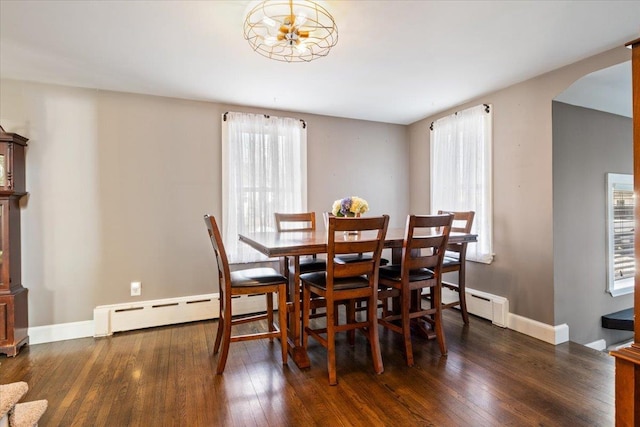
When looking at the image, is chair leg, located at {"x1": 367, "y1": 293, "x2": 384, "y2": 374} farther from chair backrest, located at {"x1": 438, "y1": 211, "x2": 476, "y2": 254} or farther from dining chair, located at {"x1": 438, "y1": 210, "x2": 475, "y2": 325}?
chair backrest, located at {"x1": 438, "y1": 211, "x2": 476, "y2": 254}

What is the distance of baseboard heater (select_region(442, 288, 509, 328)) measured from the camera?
10.1ft

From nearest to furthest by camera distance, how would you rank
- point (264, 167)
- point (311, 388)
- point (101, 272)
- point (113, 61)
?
point (311, 388) → point (113, 61) → point (101, 272) → point (264, 167)

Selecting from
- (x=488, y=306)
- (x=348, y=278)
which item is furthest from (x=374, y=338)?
(x=488, y=306)

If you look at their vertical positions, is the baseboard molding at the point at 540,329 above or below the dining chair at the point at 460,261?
below

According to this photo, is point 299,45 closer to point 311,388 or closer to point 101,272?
point 311,388

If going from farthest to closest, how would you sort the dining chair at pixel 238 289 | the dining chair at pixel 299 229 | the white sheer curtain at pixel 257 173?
the white sheer curtain at pixel 257 173 < the dining chair at pixel 299 229 < the dining chair at pixel 238 289

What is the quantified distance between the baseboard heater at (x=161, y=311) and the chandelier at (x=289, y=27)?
241 cm

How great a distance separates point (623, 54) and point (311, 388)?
3.07 m

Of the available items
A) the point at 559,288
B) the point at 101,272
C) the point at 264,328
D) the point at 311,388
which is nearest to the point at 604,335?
the point at 559,288

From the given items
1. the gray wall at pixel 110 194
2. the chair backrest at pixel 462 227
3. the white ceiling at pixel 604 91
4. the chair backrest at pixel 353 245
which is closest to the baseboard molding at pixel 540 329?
the chair backrest at pixel 462 227

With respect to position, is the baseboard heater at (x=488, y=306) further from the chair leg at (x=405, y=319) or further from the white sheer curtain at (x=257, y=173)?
the white sheer curtain at (x=257, y=173)

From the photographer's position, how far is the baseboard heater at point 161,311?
3.02 meters

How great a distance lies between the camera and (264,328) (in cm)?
317

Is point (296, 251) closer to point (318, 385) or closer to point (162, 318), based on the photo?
point (318, 385)
